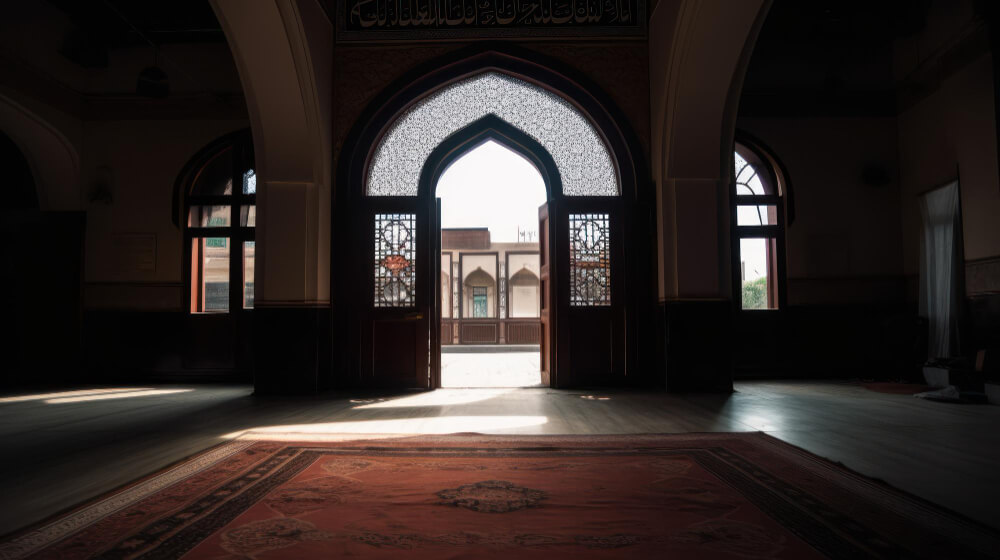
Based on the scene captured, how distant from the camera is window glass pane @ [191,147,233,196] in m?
5.98

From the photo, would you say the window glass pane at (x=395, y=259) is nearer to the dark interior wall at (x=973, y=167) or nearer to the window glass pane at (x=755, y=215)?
the window glass pane at (x=755, y=215)

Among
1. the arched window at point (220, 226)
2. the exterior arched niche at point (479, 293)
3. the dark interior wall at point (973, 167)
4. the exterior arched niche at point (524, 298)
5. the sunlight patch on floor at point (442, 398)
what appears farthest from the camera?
the exterior arched niche at point (524, 298)

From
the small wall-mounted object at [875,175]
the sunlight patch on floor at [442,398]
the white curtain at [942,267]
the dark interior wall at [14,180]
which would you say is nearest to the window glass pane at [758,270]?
the small wall-mounted object at [875,175]

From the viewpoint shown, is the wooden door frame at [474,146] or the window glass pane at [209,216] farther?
the window glass pane at [209,216]

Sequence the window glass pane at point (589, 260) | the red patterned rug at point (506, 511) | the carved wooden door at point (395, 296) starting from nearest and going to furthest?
the red patterned rug at point (506, 511), the carved wooden door at point (395, 296), the window glass pane at point (589, 260)

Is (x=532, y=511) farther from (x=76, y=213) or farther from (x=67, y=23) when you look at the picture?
(x=67, y=23)

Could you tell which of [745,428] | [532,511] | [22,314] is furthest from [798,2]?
[22,314]

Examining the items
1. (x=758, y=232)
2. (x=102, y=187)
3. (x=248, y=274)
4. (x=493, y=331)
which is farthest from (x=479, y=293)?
(x=102, y=187)

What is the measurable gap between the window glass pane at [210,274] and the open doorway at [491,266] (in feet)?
11.3

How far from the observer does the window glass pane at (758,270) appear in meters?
6.07

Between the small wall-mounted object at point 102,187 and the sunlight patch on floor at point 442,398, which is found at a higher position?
Result: the small wall-mounted object at point 102,187

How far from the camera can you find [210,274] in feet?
19.7

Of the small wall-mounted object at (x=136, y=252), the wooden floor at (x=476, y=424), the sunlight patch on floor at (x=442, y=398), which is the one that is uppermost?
the small wall-mounted object at (x=136, y=252)

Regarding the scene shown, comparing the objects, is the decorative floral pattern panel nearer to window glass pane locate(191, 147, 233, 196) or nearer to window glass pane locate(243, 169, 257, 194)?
window glass pane locate(243, 169, 257, 194)
